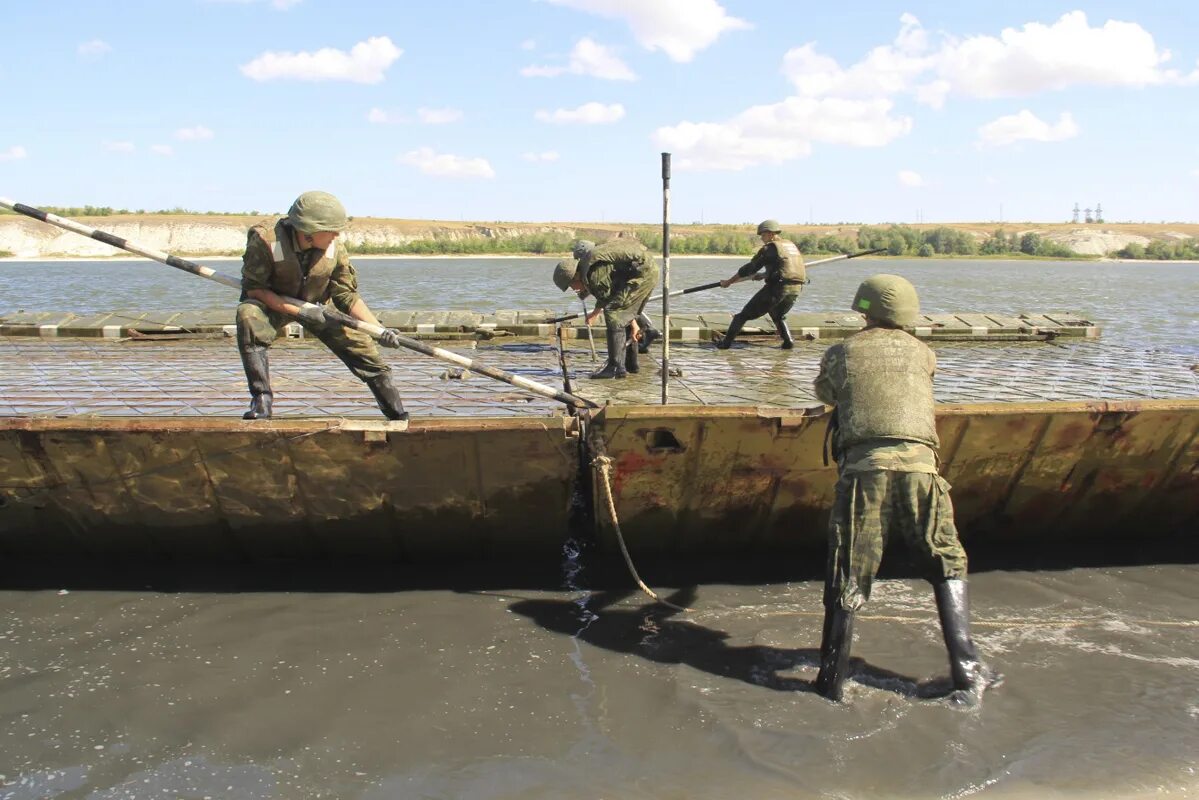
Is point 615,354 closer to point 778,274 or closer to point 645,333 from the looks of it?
point 645,333

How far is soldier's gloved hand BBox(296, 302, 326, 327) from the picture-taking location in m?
6.01

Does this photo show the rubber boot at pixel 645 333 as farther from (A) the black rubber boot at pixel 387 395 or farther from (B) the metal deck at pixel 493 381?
(A) the black rubber boot at pixel 387 395

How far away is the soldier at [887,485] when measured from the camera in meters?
4.38

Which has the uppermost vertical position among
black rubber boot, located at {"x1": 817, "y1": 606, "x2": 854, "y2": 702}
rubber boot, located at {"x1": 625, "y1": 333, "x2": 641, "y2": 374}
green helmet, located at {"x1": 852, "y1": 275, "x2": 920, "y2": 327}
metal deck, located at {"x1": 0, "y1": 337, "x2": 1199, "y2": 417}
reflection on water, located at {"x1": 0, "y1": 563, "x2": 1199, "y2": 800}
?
green helmet, located at {"x1": 852, "y1": 275, "x2": 920, "y2": 327}

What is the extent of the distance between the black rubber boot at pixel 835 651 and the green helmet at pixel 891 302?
1347mm

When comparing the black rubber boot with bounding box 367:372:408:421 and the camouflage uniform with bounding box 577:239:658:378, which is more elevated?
the camouflage uniform with bounding box 577:239:658:378

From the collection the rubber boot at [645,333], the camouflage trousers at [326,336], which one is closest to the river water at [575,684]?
the camouflage trousers at [326,336]

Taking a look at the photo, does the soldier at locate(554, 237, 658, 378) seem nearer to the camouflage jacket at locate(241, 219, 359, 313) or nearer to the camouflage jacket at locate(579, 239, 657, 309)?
the camouflage jacket at locate(579, 239, 657, 309)

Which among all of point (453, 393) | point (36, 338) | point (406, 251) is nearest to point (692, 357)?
point (453, 393)

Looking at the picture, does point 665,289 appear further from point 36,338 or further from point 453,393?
point 36,338

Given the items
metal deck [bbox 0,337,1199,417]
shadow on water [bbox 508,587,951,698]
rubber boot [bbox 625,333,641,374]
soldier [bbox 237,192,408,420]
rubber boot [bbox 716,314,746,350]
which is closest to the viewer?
shadow on water [bbox 508,587,951,698]

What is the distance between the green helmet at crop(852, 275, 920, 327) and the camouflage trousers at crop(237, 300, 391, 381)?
3.09 m

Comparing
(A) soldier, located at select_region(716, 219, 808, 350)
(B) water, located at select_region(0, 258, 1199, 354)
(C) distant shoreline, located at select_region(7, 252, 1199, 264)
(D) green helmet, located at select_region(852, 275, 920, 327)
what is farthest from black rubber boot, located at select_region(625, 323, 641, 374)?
(C) distant shoreline, located at select_region(7, 252, 1199, 264)

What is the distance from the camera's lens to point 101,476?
5.70 metres
